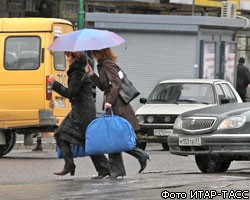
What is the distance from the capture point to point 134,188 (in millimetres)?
9844

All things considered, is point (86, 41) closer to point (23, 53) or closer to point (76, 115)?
point (76, 115)

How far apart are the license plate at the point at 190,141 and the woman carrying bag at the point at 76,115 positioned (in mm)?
1638

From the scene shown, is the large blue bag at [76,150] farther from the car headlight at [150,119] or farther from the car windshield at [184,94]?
the car windshield at [184,94]

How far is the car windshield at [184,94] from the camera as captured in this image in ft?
62.7

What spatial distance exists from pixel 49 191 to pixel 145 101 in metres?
10.1

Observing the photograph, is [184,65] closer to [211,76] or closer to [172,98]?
[211,76]

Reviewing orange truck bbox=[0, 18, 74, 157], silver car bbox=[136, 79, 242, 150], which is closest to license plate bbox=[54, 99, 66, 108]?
orange truck bbox=[0, 18, 74, 157]

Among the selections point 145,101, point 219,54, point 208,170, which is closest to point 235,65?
point 219,54

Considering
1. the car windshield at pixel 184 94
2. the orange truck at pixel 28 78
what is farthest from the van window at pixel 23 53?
the car windshield at pixel 184 94

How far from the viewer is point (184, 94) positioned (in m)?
19.3

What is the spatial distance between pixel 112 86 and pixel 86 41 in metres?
0.72

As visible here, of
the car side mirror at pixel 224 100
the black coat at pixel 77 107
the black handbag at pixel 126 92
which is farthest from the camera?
the car side mirror at pixel 224 100

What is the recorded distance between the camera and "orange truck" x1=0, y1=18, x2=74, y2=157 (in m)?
16.2

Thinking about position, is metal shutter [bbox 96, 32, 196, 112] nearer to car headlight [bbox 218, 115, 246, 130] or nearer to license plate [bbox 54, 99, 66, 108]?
license plate [bbox 54, 99, 66, 108]
